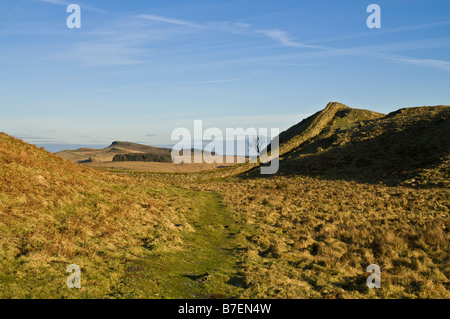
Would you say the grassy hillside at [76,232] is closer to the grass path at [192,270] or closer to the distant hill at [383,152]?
the grass path at [192,270]

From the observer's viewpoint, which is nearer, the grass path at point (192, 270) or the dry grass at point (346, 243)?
the grass path at point (192, 270)

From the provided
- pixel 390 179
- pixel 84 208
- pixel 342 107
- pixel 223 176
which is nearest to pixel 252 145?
pixel 342 107

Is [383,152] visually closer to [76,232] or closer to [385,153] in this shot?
[385,153]

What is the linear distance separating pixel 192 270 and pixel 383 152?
47.0m

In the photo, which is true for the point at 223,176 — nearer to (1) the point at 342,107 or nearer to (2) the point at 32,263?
(2) the point at 32,263

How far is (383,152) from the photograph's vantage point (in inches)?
1927

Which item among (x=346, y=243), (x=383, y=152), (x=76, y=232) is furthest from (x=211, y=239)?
(x=383, y=152)

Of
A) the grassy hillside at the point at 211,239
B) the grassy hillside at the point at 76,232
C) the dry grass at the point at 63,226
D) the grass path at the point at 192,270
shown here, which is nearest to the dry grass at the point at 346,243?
the grassy hillside at the point at 211,239

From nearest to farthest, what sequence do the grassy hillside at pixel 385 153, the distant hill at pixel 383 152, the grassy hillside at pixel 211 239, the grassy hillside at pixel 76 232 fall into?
the grassy hillside at pixel 76 232 < the grassy hillside at pixel 211 239 < the grassy hillside at pixel 385 153 < the distant hill at pixel 383 152

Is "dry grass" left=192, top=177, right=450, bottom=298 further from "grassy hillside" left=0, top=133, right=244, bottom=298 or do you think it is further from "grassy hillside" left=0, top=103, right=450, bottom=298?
"grassy hillside" left=0, top=133, right=244, bottom=298

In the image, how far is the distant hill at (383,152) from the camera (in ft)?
127

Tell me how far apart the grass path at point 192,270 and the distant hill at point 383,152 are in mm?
28909

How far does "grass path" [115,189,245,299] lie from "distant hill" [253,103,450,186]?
1138 inches

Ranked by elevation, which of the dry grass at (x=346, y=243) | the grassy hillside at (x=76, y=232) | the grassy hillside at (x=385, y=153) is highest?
the grassy hillside at (x=385, y=153)
